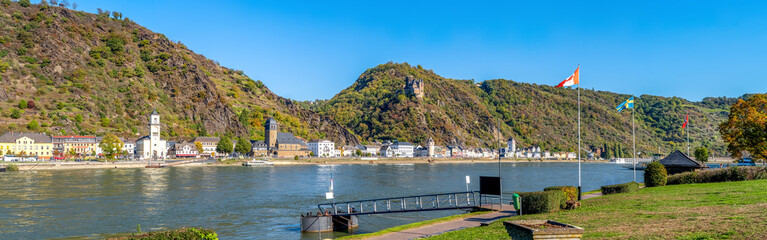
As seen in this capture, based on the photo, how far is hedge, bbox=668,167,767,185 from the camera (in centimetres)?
3372

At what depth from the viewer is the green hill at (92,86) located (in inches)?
5162

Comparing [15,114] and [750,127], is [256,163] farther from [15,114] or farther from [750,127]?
[750,127]

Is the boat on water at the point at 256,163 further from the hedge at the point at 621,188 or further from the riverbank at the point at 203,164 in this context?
the hedge at the point at 621,188

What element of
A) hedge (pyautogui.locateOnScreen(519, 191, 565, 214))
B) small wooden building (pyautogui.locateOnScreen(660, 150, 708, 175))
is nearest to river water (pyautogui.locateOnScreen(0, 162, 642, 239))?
hedge (pyautogui.locateOnScreen(519, 191, 565, 214))

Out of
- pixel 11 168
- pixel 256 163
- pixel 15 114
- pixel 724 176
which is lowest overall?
pixel 256 163

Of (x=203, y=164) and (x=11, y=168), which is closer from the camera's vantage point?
(x=11, y=168)

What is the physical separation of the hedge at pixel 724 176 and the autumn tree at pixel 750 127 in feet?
24.6

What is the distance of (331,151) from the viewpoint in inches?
7126

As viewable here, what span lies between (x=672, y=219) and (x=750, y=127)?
3365cm

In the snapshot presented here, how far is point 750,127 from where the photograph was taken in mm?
42062

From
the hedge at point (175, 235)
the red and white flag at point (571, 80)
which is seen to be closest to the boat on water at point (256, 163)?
the red and white flag at point (571, 80)

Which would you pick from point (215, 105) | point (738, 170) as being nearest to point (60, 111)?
point (215, 105)

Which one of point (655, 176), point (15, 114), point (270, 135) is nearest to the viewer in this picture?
point (655, 176)

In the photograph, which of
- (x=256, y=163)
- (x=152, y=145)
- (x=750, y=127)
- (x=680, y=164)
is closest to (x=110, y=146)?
(x=152, y=145)
